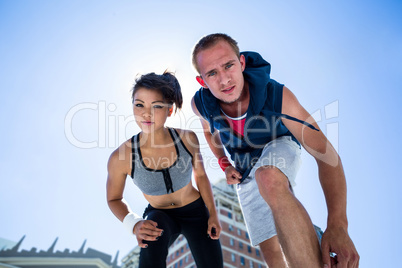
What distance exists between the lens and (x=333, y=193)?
65.9 inches

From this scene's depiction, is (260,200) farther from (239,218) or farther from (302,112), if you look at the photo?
(239,218)

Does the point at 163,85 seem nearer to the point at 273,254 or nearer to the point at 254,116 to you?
the point at 254,116

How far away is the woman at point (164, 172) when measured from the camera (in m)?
3.02

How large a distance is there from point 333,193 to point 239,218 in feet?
143

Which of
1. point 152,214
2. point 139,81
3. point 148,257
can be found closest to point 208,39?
point 139,81

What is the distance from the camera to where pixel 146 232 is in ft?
8.04

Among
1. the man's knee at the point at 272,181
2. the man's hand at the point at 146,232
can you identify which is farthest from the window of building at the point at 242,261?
the man's knee at the point at 272,181

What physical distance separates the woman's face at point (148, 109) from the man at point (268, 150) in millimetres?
522

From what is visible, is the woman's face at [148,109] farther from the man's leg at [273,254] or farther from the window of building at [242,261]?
the window of building at [242,261]

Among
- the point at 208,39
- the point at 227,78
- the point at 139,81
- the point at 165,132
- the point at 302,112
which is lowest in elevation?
the point at 302,112

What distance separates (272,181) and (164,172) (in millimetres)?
1706

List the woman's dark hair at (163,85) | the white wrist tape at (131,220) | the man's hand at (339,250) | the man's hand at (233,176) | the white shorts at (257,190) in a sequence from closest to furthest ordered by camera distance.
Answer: the man's hand at (339,250) < the white shorts at (257,190) < the white wrist tape at (131,220) < the man's hand at (233,176) < the woman's dark hair at (163,85)

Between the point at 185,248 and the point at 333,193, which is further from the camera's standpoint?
the point at 185,248

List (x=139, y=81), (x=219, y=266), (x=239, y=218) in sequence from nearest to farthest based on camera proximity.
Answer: (x=219, y=266), (x=139, y=81), (x=239, y=218)
